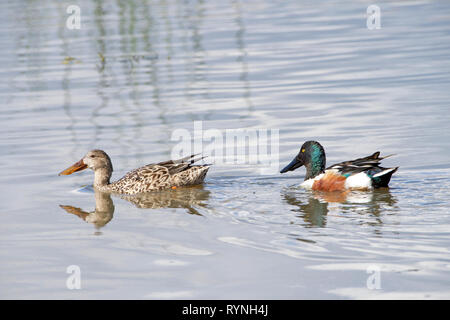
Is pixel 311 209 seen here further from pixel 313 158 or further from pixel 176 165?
pixel 176 165

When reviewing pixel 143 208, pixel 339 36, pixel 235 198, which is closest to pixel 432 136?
pixel 235 198

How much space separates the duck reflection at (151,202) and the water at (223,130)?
1.5 inches

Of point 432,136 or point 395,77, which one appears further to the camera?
point 395,77

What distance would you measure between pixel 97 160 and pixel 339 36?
33.3 feet

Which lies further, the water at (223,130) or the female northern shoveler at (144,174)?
the female northern shoveler at (144,174)

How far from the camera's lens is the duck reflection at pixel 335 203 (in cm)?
834

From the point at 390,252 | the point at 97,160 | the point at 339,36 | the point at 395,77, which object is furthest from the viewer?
the point at 339,36

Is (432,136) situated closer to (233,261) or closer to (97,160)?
(97,160)

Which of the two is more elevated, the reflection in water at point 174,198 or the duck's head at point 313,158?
the duck's head at point 313,158

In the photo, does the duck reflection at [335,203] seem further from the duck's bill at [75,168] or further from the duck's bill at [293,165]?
the duck's bill at [75,168]

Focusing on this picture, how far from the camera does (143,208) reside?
9.30 m

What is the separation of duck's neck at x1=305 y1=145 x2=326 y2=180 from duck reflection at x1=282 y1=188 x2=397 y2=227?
15.3 inches

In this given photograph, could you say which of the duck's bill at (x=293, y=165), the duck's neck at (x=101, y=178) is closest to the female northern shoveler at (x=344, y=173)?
the duck's bill at (x=293, y=165)

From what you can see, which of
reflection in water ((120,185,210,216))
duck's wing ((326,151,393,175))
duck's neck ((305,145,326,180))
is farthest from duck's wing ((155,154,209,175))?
duck's wing ((326,151,393,175))
